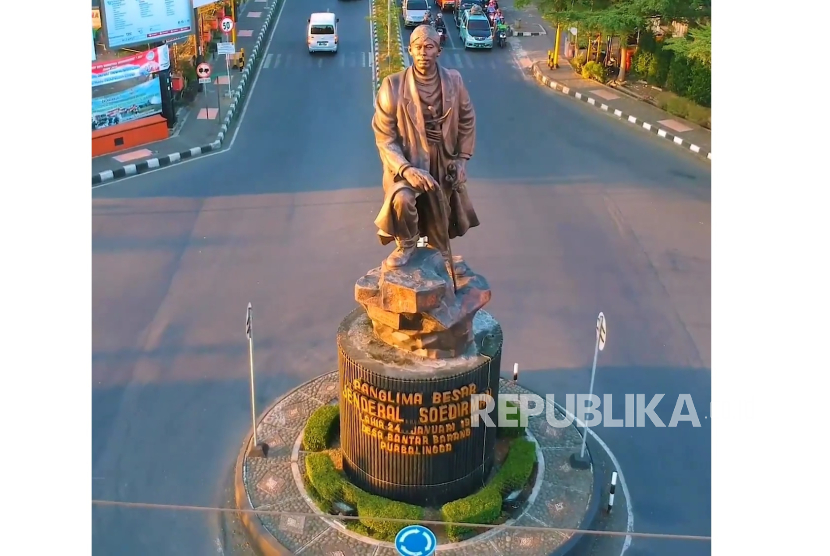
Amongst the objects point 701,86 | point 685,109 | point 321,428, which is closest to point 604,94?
point 685,109

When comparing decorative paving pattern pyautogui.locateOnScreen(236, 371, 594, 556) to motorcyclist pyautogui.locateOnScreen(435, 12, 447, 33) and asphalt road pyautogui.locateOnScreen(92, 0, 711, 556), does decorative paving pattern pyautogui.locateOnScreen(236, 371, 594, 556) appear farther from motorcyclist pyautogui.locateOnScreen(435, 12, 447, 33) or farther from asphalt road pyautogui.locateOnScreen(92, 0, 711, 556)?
motorcyclist pyautogui.locateOnScreen(435, 12, 447, 33)

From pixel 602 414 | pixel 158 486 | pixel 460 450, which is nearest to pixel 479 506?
pixel 460 450

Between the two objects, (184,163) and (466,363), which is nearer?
(466,363)

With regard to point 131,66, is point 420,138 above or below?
above

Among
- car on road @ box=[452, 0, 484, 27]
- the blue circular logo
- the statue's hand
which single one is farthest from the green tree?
the blue circular logo

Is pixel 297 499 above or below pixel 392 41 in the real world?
below

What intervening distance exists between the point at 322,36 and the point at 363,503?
934 inches

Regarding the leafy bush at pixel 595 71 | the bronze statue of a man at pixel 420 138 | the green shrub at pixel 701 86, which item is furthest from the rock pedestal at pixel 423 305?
the leafy bush at pixel 595 71

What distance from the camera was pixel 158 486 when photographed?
34.8 ft

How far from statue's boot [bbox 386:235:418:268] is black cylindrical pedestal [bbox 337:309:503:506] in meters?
1.00

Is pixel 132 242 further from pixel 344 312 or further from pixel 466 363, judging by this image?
pixel 466 363

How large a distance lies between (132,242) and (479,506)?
9683 mm

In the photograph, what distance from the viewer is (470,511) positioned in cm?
955

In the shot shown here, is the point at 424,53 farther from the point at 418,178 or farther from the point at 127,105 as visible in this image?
the point at 127,105
